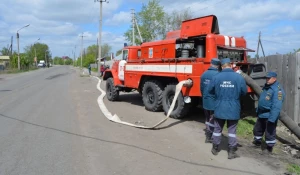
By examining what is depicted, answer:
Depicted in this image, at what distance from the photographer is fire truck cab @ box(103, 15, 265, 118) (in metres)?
7.63

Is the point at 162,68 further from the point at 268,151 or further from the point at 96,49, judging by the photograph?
the point at 96,49

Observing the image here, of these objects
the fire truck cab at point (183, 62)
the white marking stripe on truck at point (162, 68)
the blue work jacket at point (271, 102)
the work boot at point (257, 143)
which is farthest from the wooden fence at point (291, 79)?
the white marking stripe on truck at point (162, 68)

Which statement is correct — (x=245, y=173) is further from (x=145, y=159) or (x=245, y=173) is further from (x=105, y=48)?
(x=105, y=48)

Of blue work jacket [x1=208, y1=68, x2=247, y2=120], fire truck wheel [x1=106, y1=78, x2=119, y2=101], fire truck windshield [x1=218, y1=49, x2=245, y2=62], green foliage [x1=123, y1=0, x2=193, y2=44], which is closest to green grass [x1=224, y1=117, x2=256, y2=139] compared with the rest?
fire truck windshield [x1=218, y1=49, x2=245, y2=62]

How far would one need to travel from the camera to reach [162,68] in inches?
347

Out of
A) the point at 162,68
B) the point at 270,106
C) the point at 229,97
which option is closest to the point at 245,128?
the point at 270,106

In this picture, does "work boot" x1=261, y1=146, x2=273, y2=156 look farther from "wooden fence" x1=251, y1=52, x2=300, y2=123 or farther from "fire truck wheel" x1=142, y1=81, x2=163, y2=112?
"fire truck wheel" x1=142, y1=81, x2=163, y2=112

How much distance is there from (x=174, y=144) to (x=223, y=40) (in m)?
A: 3.46

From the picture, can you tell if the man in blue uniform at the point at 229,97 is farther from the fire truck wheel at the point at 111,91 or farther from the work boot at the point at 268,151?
the fire truck wheel at the point at 111,91

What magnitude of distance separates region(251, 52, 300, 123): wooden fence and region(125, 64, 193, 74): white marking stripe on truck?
250cm

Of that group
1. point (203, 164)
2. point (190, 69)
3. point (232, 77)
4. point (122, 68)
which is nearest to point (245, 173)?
point (203, 164)

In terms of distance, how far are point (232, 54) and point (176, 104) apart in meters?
2.17

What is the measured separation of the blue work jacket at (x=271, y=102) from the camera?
522 cm

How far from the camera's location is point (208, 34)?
25.4ft
